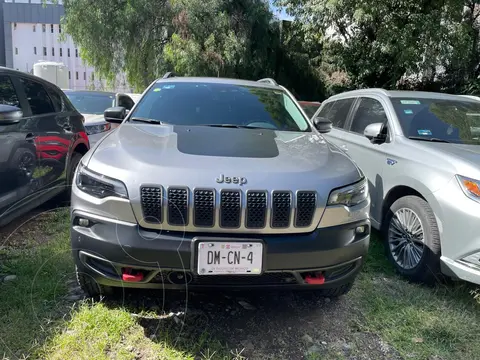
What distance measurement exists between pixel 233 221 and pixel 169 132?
1081 millimetres

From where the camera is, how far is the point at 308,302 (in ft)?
10.2

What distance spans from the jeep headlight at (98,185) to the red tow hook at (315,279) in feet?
3.76

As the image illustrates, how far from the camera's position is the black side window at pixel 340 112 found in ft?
16.9

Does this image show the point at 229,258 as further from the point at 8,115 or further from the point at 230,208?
the point at 8,115

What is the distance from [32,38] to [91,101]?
6880 centimetres

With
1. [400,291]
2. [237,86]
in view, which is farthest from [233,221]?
[237,86]

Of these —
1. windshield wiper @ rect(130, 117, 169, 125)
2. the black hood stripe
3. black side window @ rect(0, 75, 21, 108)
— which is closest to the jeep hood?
the black hood stripe

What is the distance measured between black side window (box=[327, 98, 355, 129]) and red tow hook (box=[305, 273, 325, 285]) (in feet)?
9.89

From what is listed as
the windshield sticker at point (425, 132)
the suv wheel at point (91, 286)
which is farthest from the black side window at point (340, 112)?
the suv wheel at point (91, 286)

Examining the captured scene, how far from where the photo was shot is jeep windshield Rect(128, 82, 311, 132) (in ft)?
11.4

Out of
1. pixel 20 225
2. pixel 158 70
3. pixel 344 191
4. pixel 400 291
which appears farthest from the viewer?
pixel 158 70

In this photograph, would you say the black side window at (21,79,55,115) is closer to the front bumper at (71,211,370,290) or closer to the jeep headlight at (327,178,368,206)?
the front bumper at (71,211,370,290)

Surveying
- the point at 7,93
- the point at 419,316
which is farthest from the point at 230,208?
the point at 7,93

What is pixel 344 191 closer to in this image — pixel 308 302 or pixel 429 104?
pixel 308 302
